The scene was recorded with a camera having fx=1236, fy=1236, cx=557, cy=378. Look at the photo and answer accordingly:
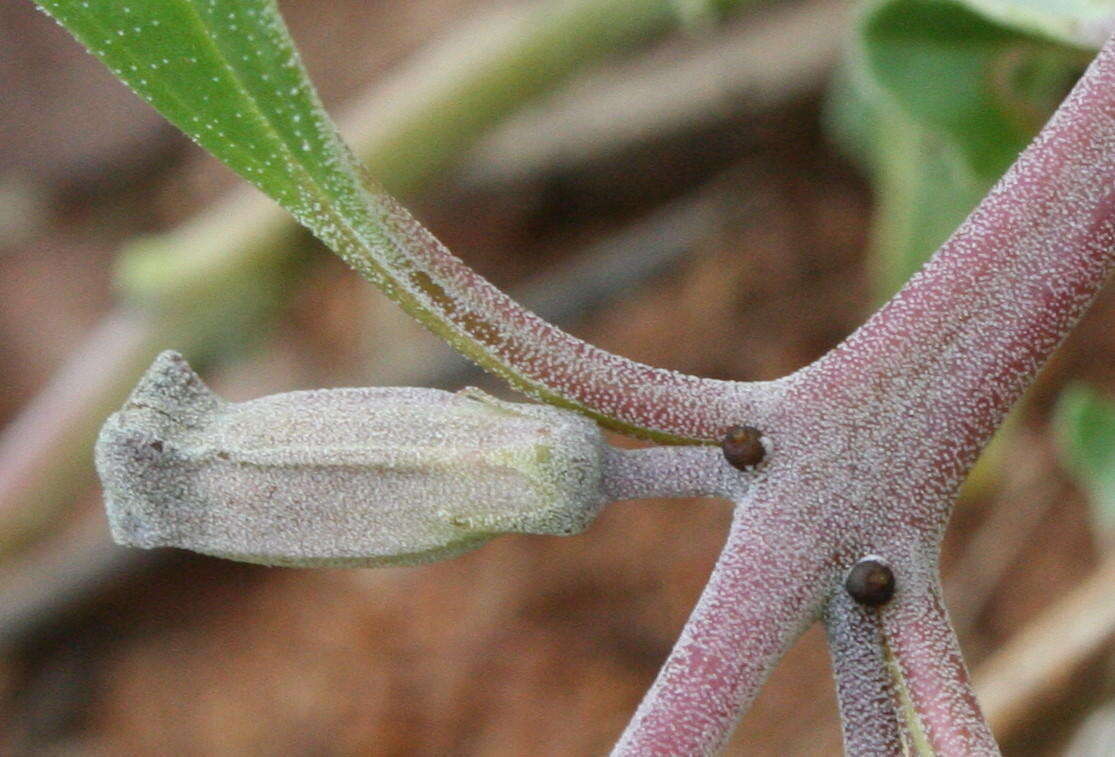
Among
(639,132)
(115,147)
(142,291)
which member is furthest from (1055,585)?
(115,147)

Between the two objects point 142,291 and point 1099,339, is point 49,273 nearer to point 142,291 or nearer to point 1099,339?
point 142,291

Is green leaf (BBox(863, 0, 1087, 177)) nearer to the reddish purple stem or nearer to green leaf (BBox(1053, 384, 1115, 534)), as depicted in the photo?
green leaf (BBox(1053, 384, 1115, 534))

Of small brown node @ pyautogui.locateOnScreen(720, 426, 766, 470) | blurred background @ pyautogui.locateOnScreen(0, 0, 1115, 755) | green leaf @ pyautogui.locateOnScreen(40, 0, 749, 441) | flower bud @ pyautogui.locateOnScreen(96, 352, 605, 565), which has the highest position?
green leaf @ pyautogui.locateOnScreen(40, 0, 749, 441)

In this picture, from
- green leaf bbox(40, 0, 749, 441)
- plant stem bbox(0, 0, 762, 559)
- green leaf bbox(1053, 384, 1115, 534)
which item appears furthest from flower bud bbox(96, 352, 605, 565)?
plant stem bbox(0, 0, 762, 559)

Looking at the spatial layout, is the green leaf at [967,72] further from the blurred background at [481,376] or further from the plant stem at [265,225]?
the plant stem at [265,225]

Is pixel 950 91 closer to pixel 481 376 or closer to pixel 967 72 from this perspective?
pixel 967 72
